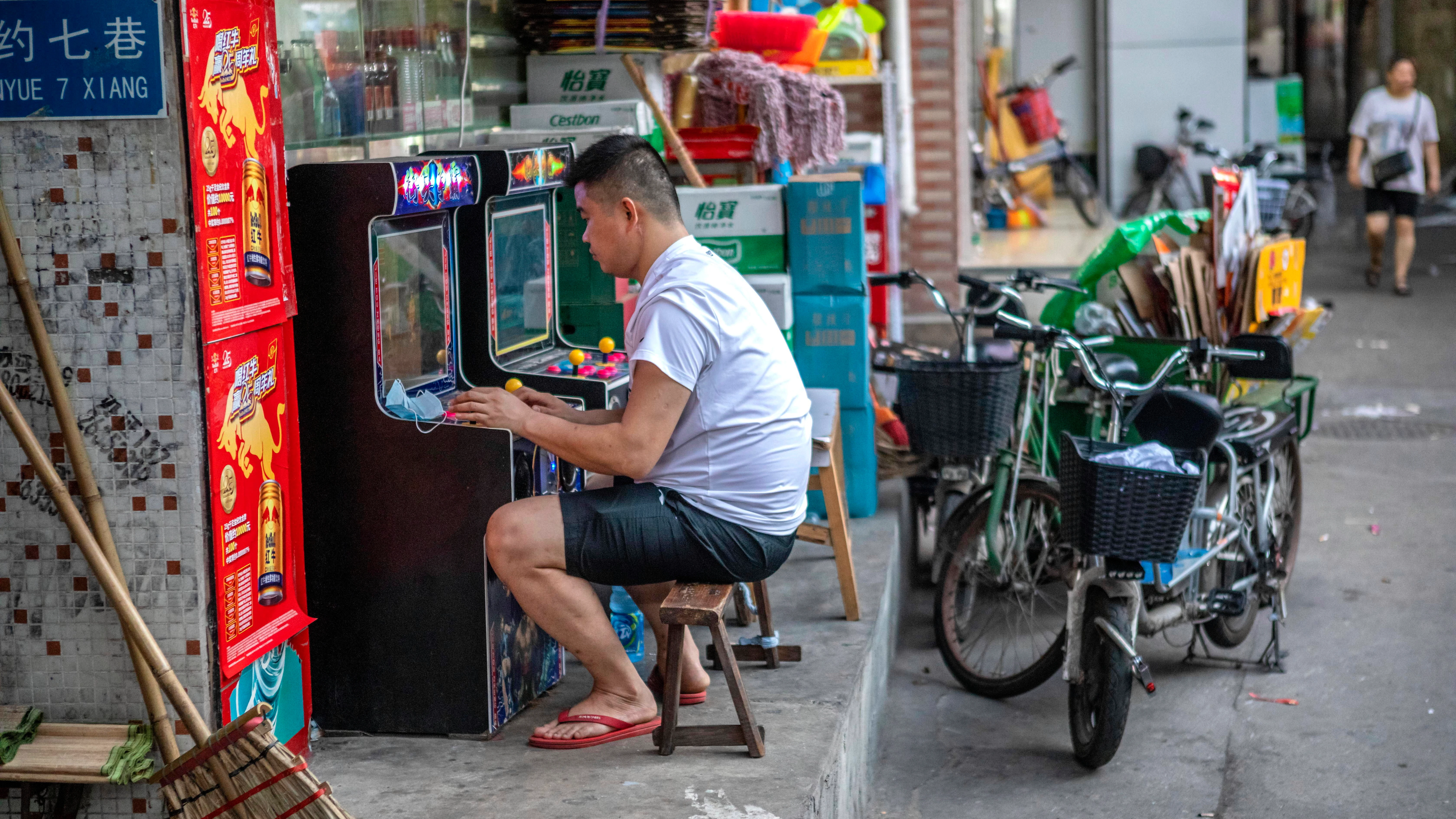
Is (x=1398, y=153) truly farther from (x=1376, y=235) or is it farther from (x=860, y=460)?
(x=860, y=460)

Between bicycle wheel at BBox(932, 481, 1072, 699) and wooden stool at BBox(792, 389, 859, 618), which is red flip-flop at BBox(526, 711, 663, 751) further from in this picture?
bicycle wheel at BBox(932, 481, 1072, 699)

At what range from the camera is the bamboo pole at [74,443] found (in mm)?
2818

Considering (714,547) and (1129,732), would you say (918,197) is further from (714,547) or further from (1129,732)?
(714,547)

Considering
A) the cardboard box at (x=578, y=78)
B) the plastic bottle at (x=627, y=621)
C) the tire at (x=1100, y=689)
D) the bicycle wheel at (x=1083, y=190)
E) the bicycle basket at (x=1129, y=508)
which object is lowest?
the tire at (x=1100, y=689)

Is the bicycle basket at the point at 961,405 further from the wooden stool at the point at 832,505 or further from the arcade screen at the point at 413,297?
the arcade screen at the point at 413,297

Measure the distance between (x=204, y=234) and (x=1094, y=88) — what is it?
1624cm

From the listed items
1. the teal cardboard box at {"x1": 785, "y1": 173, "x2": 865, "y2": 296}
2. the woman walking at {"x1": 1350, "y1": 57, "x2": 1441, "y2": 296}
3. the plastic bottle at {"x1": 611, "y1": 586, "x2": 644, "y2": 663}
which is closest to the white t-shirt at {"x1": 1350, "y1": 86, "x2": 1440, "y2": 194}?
the woman walking at {"x1": 1350, "y1": 57, "x2": 1441, "y2": 296}

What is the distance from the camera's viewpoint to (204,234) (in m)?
2.86

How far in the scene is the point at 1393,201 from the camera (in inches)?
462

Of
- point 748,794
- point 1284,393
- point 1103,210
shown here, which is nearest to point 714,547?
point 748,794

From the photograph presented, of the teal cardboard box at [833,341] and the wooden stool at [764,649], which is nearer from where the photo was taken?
the wooden stool at [764,649]

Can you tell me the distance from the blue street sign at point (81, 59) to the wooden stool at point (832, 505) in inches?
85.3

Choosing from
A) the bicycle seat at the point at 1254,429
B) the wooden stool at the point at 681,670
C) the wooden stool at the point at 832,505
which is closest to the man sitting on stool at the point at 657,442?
the wooden stool at the point at 681,670

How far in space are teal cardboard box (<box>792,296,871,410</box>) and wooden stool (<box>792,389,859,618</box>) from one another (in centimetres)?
77
